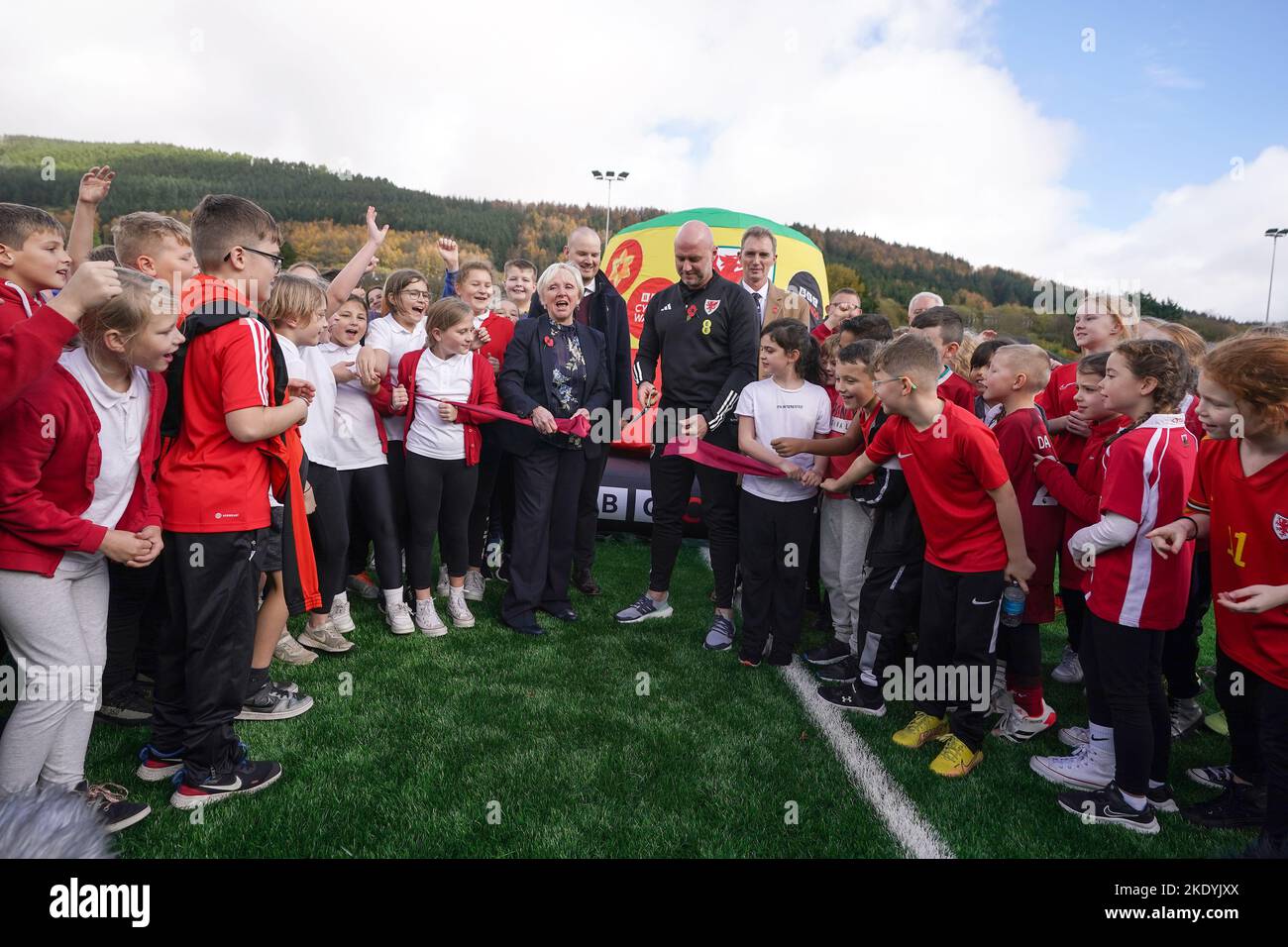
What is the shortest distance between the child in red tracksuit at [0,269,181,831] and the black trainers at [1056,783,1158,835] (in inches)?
135

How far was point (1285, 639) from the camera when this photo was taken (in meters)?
2.28

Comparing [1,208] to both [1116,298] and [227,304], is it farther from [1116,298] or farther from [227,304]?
[1116,298]

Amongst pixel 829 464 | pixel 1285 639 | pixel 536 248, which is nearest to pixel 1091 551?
pixel 1285 639

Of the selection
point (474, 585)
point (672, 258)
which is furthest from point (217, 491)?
point (672, 258)

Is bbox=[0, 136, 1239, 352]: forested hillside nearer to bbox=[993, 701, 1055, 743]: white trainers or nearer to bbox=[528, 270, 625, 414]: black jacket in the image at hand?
bbox=[528, 270, 625, 414]: black jacket

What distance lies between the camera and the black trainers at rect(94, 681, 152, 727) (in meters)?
3.10

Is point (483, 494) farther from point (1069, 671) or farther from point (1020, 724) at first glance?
point (1069, 671)

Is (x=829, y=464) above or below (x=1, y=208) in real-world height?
below

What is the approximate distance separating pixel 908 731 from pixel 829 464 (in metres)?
1.44

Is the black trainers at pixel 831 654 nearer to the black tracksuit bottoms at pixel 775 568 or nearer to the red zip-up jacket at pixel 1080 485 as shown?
the black tracksuit bottoms at pixel 775 568

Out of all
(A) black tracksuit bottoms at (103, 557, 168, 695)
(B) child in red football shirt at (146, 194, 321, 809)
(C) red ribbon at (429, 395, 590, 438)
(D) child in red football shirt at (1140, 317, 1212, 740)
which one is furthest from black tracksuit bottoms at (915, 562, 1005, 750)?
(A) black tracksuit bottoms at (103, 557, 168, 695)

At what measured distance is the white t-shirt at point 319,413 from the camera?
372cm

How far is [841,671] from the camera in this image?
400 cm

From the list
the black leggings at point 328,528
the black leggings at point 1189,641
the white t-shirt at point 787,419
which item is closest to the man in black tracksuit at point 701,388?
the white t-shirt at point 787,419
